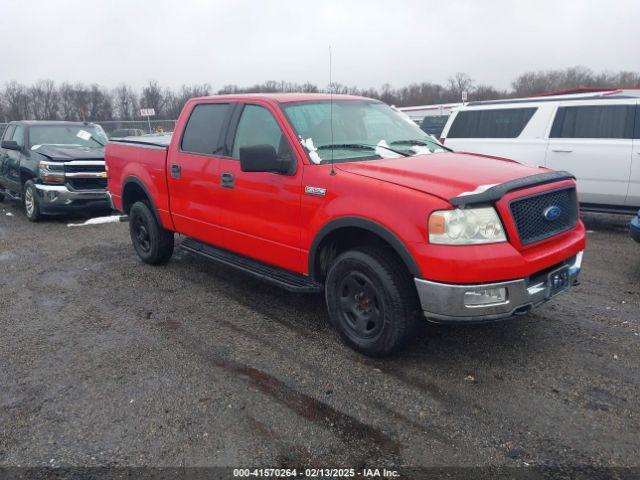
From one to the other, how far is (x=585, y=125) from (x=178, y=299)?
6.35 m

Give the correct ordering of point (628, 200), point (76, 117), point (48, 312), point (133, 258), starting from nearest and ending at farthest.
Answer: point (48, 312) < point (133, 258) < point (628, 200) < point (76, 117)

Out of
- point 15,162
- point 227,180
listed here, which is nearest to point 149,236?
point 227,180

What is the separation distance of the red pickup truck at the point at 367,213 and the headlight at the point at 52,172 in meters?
4.60

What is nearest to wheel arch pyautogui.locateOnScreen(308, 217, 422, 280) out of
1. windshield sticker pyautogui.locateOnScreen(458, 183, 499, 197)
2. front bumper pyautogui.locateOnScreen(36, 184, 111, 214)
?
windshield sticker pyautogui.locateOnScreen(458, 183, 499, 197)

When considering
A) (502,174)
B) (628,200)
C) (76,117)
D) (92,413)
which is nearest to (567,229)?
(502,174)

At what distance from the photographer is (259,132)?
15.4ft

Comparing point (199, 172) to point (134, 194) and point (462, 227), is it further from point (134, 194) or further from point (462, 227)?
point (462, 227)

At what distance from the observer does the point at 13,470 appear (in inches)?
111

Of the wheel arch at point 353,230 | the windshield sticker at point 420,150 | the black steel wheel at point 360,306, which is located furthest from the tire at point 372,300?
the windshield sticker at point 420,150

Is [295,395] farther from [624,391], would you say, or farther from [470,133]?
[470,133]

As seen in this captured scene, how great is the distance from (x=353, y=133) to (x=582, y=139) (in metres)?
4.90

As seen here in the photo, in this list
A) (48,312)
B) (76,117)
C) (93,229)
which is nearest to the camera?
(48,312)

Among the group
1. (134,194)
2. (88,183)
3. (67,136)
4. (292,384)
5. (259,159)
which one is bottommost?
(292,384)

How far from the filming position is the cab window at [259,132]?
14.3 ft
